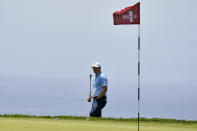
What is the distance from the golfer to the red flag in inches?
56.0

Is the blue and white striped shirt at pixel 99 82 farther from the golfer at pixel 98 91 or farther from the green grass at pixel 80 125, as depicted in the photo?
the green grass at pixel 80 125

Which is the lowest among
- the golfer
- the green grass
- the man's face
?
the green grass

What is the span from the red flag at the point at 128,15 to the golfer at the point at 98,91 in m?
1.42

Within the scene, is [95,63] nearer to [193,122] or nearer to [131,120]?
[131,120]

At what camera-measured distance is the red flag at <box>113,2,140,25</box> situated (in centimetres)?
1457

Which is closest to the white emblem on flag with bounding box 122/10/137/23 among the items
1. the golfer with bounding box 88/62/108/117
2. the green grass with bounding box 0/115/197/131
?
the golfer with bounding box 88/62/108/117

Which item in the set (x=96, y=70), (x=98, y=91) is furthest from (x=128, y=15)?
(x=98, y=91)

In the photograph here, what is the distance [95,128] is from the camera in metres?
11.6

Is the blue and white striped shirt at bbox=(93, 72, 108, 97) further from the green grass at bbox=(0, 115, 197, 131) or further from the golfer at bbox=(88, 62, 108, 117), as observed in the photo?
the green grass at bbox=(0, 115, 197, 131)

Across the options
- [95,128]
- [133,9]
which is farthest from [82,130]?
[133,9]

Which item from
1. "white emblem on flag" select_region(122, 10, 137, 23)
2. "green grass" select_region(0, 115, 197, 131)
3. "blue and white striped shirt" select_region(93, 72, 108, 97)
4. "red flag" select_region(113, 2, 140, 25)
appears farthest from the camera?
"blue and white striped shirt" select_region(93, 72, 108, 97)

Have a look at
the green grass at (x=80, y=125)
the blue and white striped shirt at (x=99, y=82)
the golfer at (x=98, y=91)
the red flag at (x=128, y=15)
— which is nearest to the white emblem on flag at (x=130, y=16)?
the red flag at (x=128, y=15)

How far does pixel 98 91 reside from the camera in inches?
626

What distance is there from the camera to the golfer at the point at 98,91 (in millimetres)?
15602
